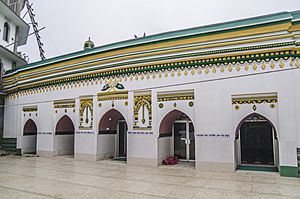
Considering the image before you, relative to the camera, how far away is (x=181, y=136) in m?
9.28

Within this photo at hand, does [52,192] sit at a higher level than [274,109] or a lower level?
lower

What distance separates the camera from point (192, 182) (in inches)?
240

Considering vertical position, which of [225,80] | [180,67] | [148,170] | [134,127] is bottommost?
[148,170]

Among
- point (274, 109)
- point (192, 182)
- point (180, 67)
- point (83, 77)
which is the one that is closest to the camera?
point (192, 182)

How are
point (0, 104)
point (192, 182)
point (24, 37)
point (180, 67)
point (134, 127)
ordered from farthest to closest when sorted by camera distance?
point (24, 37)
point (0, 104)
point (134, 127)
point (180, 67)
point (192, 182)

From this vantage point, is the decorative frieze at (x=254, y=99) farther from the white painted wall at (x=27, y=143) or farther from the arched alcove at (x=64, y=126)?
the white painted wall at (x=27, y=143)

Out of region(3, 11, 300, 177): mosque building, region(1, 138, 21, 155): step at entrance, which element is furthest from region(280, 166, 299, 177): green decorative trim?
region(1, 138, 21, 155): step at entrance

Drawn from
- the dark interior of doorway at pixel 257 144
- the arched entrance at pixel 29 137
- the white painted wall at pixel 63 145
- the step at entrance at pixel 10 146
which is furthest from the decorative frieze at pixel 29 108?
the dark interior of doorway at pixel 257 144

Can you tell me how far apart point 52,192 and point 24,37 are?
13584 millimetres

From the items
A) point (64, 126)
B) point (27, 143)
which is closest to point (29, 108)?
point (27, 143)

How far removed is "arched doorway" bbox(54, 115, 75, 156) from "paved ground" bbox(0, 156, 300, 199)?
262cm

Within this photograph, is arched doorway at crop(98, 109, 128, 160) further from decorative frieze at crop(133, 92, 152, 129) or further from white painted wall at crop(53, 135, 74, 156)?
white painted wall at crop(53, 135, 74, 156)

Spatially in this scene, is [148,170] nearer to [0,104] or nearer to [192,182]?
[192,182]

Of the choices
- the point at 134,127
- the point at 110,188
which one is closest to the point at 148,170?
the point at 134,127
